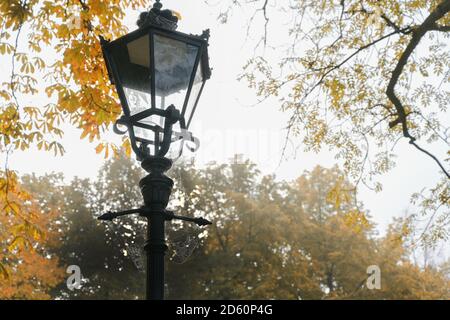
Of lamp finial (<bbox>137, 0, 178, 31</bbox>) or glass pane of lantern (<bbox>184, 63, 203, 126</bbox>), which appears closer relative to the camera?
lamp finial (<bbox>137, 0, 178, 31</bbox>)

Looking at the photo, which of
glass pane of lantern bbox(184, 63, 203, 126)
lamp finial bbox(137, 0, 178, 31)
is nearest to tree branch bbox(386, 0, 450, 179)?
glass pane of lantern bbox(184, 63, 203, 126)

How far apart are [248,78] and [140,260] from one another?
7.01 metres

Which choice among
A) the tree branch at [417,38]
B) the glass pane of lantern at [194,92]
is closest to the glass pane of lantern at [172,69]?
the glass pane of lantern at [194,92]

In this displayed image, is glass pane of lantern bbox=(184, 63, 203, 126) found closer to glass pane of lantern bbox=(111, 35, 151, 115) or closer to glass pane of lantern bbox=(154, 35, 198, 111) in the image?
glass pane of lantern bbox=(154, 35, 198, 111)

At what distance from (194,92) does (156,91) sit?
0.36m

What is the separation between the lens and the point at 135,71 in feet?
12.4

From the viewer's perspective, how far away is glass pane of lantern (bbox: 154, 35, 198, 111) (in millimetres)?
3664

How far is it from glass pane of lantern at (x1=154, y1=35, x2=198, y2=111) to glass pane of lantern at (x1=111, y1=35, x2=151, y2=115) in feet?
0.29

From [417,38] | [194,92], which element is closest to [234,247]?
[417,38]

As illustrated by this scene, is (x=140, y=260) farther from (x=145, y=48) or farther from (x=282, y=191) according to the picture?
(x=282, y=191)

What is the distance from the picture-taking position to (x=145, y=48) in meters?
3.70

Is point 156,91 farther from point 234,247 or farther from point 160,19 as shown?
point 234,247
